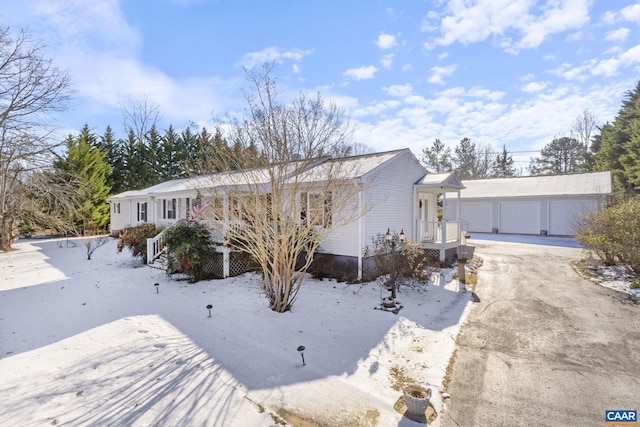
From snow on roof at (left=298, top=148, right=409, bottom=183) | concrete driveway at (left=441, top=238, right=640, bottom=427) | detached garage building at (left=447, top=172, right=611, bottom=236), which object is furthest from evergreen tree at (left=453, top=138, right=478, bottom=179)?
concrete driveway at (left=441, top=238, right=640, bottom=427)

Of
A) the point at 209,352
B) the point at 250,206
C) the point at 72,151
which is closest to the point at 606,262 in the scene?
the point at 250,206

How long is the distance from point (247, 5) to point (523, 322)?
10520mm

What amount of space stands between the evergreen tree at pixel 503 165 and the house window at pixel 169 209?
44698 millimetres

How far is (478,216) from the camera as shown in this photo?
23656mm

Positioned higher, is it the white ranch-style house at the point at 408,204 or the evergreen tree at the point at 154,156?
the evergreen tree at the point at 154,156

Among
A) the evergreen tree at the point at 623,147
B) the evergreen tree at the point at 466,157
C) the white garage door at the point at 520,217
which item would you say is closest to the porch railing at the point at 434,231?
the white garage door at the point at 520,217

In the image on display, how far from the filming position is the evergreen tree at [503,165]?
150 feet

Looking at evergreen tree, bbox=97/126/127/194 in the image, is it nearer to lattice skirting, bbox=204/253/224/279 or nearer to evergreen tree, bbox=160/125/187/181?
evergreen tree, bbox=160/125/187/181

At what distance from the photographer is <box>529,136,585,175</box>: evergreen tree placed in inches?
1507

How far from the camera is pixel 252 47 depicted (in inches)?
334

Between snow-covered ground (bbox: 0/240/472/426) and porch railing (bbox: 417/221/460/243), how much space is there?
167 inches

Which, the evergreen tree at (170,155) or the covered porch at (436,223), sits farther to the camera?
the evergreen tree at (170,155)

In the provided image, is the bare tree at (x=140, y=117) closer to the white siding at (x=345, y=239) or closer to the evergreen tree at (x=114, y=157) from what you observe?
the evergreen tree at (x=114, y=157)

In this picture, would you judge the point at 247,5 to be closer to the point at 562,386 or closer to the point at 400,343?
the point at 400,343
